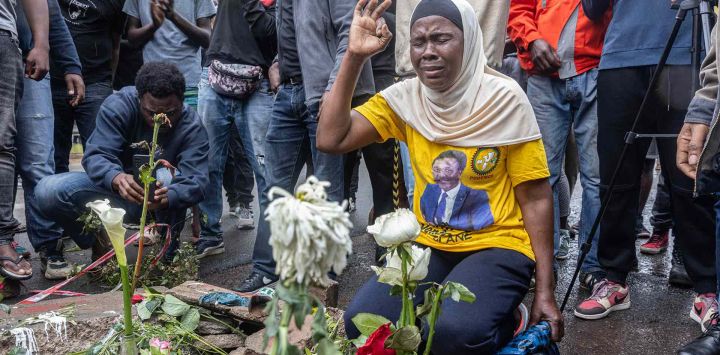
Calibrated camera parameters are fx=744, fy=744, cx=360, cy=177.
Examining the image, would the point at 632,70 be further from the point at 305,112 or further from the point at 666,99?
the point at 305,112

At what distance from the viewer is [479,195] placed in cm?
257

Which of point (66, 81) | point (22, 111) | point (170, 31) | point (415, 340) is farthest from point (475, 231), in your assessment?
point (170, 31)

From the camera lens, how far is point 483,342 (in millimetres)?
2264

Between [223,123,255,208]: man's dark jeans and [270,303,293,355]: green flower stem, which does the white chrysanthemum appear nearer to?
[270,303,293,355]: green flower stem

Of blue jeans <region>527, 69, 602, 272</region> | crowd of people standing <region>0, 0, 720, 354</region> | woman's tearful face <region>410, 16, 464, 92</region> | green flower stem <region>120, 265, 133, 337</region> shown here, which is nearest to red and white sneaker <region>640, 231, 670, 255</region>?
crowd of people standing <region>0, 0, 720, 354</region>

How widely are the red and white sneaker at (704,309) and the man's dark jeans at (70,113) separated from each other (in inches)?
143

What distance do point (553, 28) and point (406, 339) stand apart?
102 inches

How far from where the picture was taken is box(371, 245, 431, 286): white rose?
176 cm

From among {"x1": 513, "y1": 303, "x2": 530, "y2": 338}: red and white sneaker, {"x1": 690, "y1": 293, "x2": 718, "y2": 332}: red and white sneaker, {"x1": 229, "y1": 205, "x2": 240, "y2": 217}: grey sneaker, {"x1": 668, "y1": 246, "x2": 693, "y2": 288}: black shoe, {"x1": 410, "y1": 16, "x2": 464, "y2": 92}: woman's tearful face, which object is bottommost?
{"x1": 229, "y1": 205, "x2": 240, "y2": 217}: grey sneaker

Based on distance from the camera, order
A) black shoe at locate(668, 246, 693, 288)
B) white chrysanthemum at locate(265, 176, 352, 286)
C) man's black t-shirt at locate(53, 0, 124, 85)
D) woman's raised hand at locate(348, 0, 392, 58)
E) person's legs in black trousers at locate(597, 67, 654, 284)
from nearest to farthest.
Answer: white chrysanthemum at locate(265, 176, 352, 286)
woman's raised hand at locate(348, 0, 392, 58)
person's legs in black trousers at locate(597, 67, 654, 284)
black shoe at locate(668, 246, 693, 288)
man's black t-shirt at locate(53, 0, 124, 85)

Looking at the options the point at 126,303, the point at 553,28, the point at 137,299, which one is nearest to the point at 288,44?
the point at 553,28

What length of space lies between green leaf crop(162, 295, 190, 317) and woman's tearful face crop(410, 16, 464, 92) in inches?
48.8

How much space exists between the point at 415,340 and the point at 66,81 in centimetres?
355

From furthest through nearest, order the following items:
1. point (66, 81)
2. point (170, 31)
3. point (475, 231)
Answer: point (170, 31) → point (66, 81) → point (475, 231)
